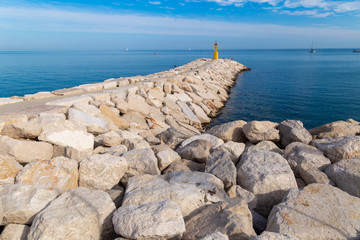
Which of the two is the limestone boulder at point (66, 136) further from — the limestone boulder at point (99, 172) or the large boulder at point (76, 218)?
the large boulder at point (76, 218)

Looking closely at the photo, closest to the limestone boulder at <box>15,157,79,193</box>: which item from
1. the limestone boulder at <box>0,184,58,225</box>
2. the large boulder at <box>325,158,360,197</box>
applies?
the limestone boulder at <box>0,184,58,225</box>

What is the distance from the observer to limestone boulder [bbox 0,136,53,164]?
12.6 feet

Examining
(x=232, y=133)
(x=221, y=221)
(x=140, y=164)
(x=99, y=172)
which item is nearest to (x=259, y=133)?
(x=232, y=133)

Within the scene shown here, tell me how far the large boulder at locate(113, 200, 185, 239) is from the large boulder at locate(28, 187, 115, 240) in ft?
0.66

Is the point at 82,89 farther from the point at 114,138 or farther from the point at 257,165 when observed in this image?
the point at 257,165

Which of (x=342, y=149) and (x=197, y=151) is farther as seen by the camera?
(x=197, y=151)

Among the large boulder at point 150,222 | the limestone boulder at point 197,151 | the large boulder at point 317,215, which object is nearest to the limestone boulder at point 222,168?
the limestone boulder at point 197,151

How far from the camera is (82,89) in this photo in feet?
28.7

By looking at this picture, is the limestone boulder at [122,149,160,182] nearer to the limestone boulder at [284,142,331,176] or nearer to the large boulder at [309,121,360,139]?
the limestone boulder at [284,142,331,176]

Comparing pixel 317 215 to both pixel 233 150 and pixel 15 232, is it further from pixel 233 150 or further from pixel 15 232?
pixel 15 232

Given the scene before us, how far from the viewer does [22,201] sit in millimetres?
2801

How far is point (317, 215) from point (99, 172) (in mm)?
2698

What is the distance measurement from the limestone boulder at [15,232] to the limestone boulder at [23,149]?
→ 1.43 m

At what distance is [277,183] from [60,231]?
264 cm
